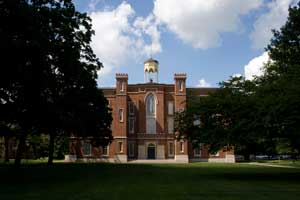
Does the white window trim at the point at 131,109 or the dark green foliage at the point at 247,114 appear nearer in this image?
the dark green foliage at the point at 247,114

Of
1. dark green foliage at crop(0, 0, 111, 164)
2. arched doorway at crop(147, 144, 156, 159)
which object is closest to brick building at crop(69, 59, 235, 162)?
arched doorway at crop(147, 144, 156, 159)

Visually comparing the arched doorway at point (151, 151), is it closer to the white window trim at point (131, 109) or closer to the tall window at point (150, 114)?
the tall window at point (150, 114)

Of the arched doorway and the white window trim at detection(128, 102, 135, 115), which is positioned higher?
the white window trim at detection(128, 102, 135, 115)

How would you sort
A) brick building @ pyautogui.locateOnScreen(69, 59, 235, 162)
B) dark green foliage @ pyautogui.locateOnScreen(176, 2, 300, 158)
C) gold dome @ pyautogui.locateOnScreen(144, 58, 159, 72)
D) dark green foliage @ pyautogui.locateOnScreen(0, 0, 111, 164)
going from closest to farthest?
dark green foliage @ pyautogui.locateOnScreen(0, 0, 111, 164) → dark green foliage @ pyautogui.locateOnScreen(176, 2, 300, 158) → brick building @ pyautogui.locateOnScreen(69, 59, 235, 162) → gold dome @ pyautogui.locateOnScreen(144, 58, 159, 72)

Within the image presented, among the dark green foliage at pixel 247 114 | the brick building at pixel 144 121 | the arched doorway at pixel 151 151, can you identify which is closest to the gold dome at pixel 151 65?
the brick building at pixel 144 121

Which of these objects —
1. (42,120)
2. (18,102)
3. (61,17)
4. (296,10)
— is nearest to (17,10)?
(61,17)

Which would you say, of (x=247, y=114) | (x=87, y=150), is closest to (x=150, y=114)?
(x=87, y=150)

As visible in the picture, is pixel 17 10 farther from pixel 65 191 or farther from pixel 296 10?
pixel 296 10

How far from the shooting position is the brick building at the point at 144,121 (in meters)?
64.6

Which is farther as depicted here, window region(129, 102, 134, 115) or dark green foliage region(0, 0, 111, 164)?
window region(129, 102, 134, 115)

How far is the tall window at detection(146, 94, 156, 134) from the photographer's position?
66438 millimetres

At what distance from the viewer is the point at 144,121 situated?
66.4 metres

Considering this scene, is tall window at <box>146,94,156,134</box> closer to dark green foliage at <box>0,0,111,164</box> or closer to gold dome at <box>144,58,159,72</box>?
gold dome at <box>144,58,159,72</box>

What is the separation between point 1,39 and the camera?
54.9 ft
